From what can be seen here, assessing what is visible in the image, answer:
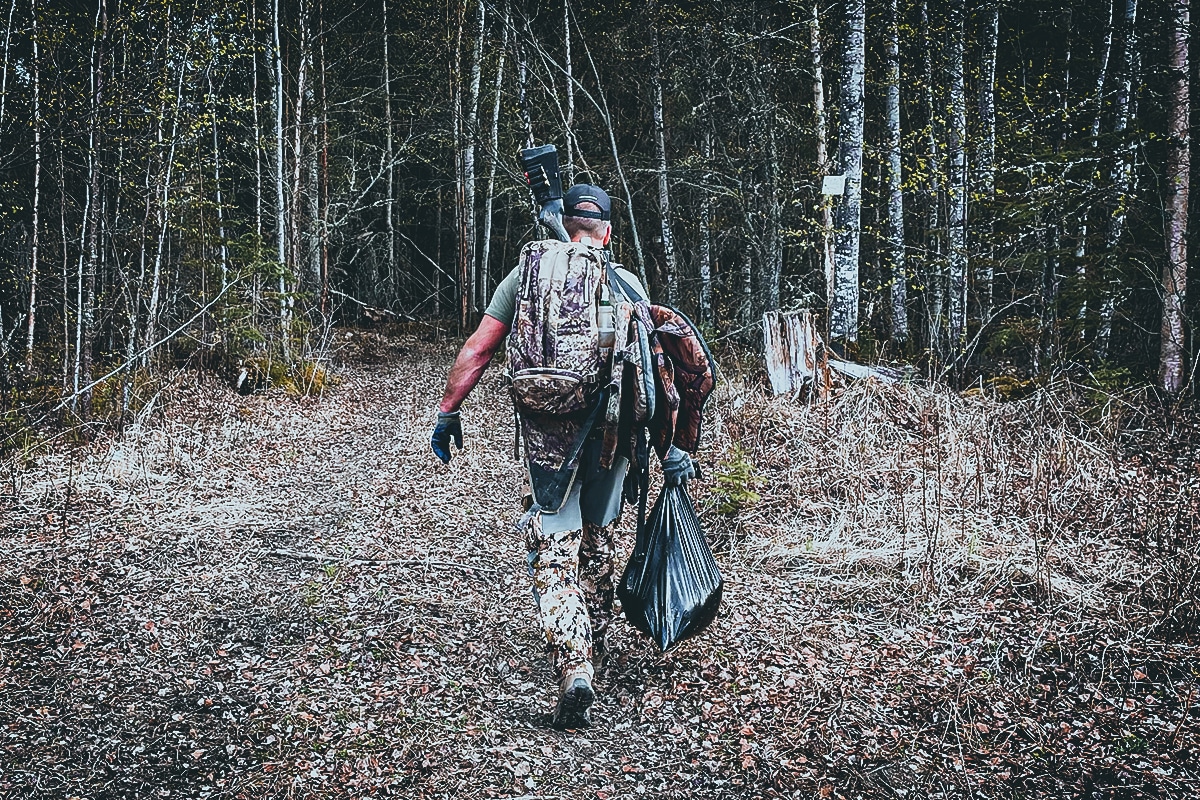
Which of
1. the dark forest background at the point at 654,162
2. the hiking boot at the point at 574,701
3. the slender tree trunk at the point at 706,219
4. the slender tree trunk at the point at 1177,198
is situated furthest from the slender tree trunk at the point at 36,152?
the slender tree trunk at the point at 1177,198

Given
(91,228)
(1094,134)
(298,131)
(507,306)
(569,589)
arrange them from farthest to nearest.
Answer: (298,131), (1094,134), (91,228), (507,306), (569,589)

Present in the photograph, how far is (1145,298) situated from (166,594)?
10.3 metres

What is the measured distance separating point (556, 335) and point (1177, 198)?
7.12m

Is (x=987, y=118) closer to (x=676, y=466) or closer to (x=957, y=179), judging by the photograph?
(x=957, y=179)

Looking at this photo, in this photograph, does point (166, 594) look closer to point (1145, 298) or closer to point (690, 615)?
point (690, 615)

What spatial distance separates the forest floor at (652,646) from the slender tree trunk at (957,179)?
4.10 metres

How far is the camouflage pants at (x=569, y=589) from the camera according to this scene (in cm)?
307

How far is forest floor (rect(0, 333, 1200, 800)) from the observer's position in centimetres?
283

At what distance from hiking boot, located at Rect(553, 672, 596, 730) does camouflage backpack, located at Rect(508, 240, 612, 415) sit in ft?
3.50

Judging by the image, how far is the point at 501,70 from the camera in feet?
57.1

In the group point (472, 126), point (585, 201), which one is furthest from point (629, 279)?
point (472, 126)

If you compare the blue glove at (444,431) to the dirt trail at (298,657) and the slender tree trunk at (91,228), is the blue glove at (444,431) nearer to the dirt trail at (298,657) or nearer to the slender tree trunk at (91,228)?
the dirt trail at (298,657)

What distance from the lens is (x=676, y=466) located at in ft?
11.1

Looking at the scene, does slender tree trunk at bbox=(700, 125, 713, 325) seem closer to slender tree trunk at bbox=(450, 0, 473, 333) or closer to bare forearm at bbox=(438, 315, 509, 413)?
slender tree trunk at bbox=(450, 0, 473, 333)
